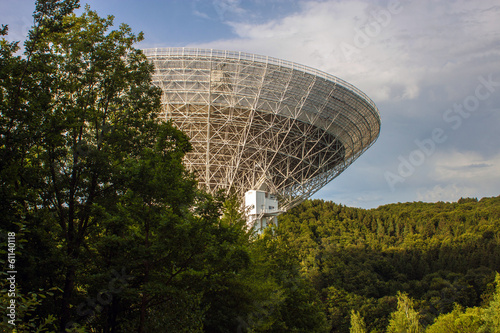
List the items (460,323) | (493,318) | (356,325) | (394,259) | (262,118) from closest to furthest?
(262,118) < (493,318) < (460,323) < (356,325) < (394,259)

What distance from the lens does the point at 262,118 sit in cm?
3638

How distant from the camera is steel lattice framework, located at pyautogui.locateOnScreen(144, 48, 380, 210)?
33.8 m

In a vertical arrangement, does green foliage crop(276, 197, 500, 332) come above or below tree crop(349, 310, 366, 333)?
above

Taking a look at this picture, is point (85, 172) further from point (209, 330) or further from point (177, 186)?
point (209, 330)

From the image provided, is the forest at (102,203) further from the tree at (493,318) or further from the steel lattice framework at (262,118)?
the tree at (493,318)

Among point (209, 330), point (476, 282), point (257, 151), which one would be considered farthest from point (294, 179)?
point (476, 282)

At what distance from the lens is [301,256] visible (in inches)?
3125

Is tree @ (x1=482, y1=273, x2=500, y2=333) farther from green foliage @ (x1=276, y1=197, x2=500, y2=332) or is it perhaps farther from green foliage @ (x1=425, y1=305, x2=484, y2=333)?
green foliage @ (x1=276, y1=197, x2=500, y2=332)

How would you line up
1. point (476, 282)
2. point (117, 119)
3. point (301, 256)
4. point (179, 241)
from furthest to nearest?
1. point (301, 256)
2. point (476, 282)
3. point (117, 119)
4. point (179, 241)

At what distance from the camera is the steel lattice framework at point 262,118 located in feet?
111

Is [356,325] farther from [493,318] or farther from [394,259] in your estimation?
[394,259]

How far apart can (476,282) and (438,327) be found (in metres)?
20.3

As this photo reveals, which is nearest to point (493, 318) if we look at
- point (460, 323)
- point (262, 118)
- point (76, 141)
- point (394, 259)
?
point (460, 323)

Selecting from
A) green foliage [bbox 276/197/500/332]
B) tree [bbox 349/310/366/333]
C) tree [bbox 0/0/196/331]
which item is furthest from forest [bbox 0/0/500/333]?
tree [bbox 349/310/366/333]
